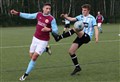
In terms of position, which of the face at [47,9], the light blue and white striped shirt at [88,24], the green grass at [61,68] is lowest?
the green grass at [61,68]

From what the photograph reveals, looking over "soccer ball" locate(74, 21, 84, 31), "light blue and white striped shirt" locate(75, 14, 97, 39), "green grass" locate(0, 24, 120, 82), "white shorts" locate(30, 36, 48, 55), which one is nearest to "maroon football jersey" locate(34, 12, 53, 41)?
"white shorts" locate(30, 36, 48, 55)

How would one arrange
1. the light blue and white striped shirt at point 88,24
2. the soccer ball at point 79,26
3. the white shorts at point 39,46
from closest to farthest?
1. the white shorts at point 39,46
2. the soccer ball at point 79,26
3. the light blue and white striped shirt at point 88,24

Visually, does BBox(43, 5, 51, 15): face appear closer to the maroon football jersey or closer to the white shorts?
the maroon football jersey

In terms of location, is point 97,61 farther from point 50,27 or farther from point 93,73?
point 50,27

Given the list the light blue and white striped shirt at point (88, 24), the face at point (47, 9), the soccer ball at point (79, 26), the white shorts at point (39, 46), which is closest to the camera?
the face at point (47, 9)

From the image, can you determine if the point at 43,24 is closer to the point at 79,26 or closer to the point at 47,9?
the point at 47,9

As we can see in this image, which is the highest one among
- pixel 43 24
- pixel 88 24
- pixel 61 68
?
pixel 43 24

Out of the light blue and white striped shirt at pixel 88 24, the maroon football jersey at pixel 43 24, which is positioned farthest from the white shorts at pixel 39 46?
the light blue and white striped shirt at pixel 88 24

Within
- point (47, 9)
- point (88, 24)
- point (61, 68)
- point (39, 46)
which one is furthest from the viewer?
point (61, 68)

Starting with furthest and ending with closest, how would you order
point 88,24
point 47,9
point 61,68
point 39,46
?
1. point 61,68
2. point 88,24
3. point 39,46
4. point 47,9

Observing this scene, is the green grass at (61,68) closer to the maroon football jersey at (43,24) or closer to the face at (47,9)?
the maroon football jersey at (43,24)

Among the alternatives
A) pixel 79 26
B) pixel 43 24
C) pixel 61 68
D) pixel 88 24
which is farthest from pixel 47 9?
pixel 61 68

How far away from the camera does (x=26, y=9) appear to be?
194 ft

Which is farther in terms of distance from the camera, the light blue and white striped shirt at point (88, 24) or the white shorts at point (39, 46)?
the light blue and white striped shirt at point (88, 24)
